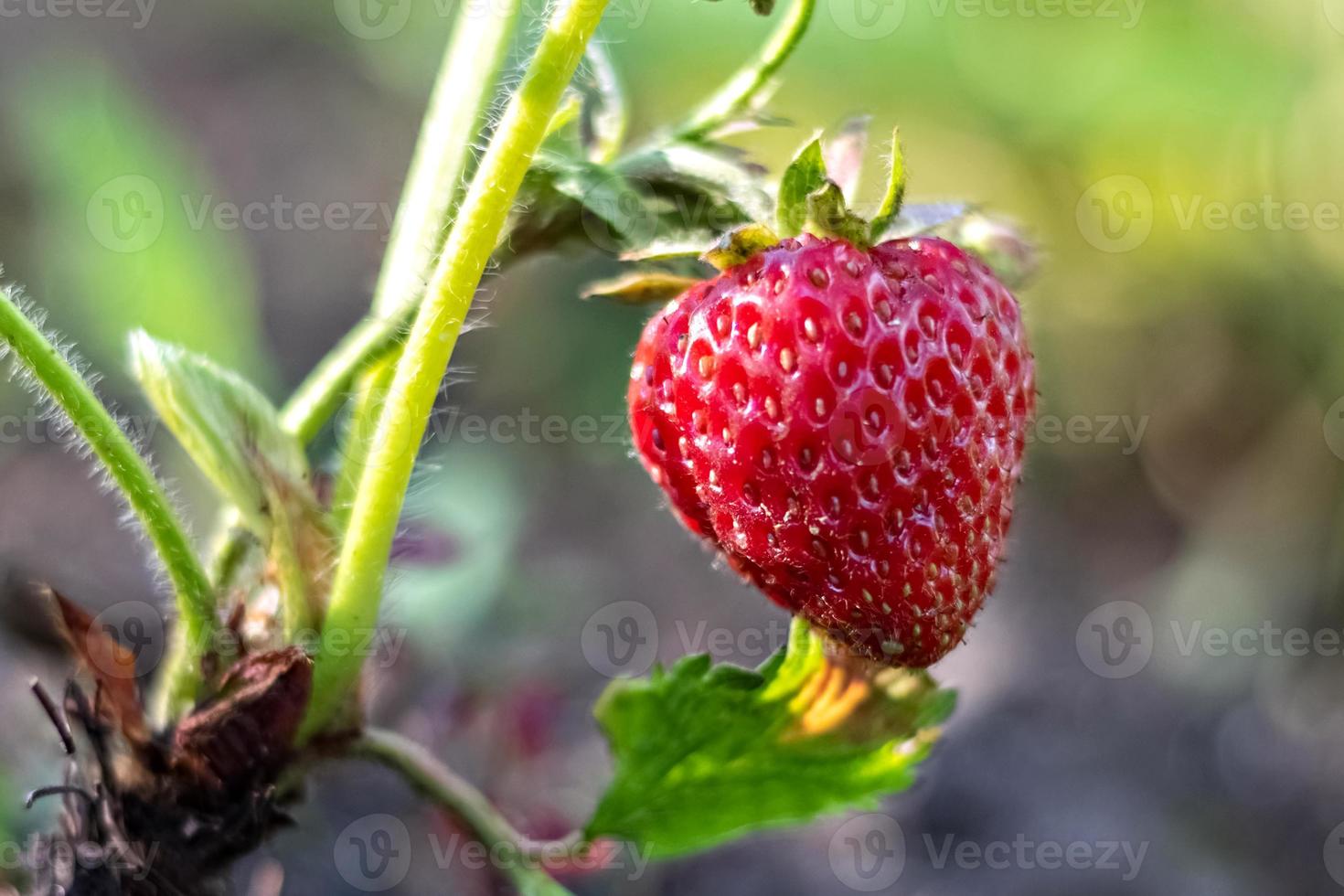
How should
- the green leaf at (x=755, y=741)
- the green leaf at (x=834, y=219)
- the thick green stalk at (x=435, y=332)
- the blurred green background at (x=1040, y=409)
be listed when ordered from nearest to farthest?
the thick green stalk at (x=435, y=332)
the green leaf at (x=834, y=219)
the green leaf at (x=755, y=741)
the blurred green background at (x=1040, y=409)

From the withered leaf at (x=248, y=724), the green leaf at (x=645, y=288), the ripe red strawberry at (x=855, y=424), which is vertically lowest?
the withered leaf at (x=248, y=724)

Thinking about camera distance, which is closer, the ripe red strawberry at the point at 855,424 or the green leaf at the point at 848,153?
the ripe red strawberry at the point at 855,424

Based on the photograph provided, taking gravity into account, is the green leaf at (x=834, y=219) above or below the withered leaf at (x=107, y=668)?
above

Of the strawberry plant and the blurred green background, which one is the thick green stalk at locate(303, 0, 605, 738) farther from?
the blurred green background

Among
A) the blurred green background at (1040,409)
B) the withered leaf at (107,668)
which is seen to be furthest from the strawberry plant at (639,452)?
the blurred green background at (1040,409)

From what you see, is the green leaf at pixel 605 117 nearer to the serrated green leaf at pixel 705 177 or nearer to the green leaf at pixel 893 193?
the serrated green leaf at pixel 705 177

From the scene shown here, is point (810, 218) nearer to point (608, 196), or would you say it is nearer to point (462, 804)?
point (608, 196)

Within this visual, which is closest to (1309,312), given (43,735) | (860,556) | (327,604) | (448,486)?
(448,486)
